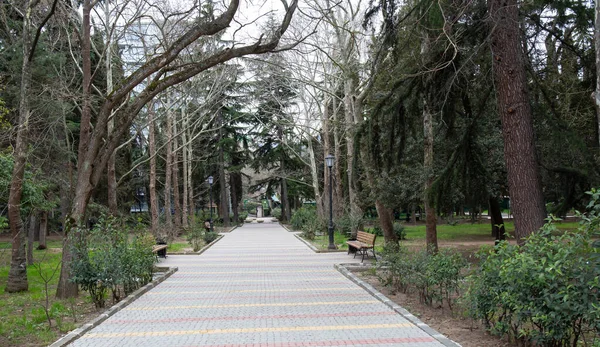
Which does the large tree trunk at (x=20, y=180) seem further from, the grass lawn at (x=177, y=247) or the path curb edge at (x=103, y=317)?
the grass lawn at (x=177, y=247)

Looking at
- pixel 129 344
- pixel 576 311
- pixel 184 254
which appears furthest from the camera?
pixel 184 254

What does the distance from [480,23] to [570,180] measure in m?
3.33

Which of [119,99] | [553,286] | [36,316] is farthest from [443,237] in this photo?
[553,286]

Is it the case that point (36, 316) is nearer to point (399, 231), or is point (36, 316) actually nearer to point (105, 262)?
point (105, 262)

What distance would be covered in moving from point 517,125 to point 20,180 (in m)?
9.50

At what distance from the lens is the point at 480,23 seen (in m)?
8.59

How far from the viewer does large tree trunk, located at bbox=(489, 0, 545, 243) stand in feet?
25.3

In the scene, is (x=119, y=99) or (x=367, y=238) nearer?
(x=119, y=99)

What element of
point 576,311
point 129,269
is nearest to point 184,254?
point 129,269

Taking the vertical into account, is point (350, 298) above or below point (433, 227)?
below

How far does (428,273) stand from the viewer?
7.54m

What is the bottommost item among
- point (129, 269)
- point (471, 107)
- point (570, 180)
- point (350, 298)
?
point (350, 298)

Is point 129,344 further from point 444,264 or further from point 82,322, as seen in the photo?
point 444,264

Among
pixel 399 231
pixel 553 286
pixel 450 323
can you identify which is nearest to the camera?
pixel 553 286
